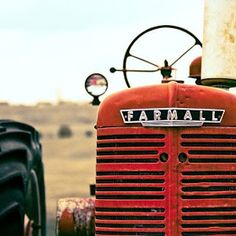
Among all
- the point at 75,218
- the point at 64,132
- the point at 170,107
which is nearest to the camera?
the point at 170,107

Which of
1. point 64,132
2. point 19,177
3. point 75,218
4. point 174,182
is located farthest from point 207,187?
point 64,132

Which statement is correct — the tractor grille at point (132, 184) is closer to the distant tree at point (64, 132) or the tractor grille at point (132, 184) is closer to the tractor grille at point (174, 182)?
the tractor grille at point (174, 182)

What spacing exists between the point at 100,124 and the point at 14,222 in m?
0.78

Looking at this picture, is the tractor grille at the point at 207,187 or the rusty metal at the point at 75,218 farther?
the rusty metal at the point at 75,218

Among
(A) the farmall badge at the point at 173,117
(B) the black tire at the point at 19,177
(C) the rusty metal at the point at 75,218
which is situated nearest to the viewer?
(A) the farmall badge at the point at 173,117

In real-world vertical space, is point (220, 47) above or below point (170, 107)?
above

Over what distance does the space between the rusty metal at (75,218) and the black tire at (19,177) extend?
0.67 feet

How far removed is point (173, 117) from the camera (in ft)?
16.6

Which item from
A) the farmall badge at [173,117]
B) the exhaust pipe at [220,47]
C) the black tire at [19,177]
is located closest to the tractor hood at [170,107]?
the farmall badge at [173,117]

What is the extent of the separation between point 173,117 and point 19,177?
1.11 m

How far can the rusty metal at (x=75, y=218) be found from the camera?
5734mm

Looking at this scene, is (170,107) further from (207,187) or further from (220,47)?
(220,47)

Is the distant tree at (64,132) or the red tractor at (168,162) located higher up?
the red tractor at (168,162)

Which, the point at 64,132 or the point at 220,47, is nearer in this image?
the point at 220,47
